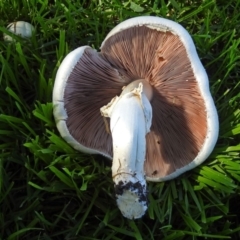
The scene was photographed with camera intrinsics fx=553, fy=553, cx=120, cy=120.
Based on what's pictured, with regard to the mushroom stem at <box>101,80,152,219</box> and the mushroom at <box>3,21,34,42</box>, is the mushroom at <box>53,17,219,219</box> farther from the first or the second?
the mushroom at <box>3,21,34,42</box>

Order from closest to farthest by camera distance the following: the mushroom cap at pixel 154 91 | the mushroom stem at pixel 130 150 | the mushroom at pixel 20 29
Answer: the mushroom stem at pixel 130 150 → the mushroom cap at pixel 154 91 → the mushroom at pixel 20 29

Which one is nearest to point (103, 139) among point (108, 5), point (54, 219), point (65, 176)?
point (65, 176)

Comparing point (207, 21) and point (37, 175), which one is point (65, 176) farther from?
point (207, 21)

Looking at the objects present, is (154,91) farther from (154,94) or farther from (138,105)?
(138,105)

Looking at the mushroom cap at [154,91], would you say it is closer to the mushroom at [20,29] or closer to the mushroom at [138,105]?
the mushroom at [138,105]

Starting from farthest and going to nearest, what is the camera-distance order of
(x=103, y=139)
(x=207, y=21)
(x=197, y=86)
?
(x=207, y=21)
(x=103, y=139)
(x=197, y=86)

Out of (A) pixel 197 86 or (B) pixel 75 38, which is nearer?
(A) pixel 197 86

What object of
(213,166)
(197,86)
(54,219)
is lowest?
(54,219)

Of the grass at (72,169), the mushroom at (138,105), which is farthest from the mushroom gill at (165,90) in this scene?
the grass at (72,169)
